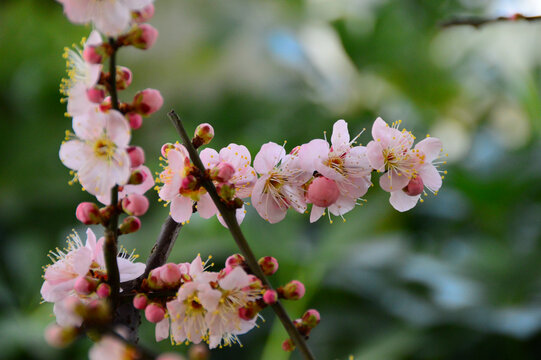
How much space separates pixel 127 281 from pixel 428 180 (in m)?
0.27

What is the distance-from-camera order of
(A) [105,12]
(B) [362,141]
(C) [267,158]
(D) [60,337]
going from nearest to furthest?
(D) [60,337] < (A) [105,12] < (C) [267,158] < (B) [362,141]

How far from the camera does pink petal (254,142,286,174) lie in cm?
46

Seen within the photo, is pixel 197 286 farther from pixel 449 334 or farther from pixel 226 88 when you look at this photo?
pixel 226 88

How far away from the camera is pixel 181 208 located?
1.40ft

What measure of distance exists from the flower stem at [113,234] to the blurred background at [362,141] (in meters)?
0.53

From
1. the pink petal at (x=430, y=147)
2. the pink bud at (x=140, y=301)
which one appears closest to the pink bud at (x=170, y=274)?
the pink bud at (x=140, y=301)

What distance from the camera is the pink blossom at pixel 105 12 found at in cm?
35

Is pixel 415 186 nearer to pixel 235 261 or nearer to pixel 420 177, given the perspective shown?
pixel 420 177

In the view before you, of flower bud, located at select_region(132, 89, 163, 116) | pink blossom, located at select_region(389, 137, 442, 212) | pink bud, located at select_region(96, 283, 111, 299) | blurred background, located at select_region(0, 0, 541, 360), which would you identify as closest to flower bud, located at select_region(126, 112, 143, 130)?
flower bud, located at select_region(132, 89, 163, 116)

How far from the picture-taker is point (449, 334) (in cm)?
121

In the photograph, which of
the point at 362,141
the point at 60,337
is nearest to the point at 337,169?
the point at 60,337

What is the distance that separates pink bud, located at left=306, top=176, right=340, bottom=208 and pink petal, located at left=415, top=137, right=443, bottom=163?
10 cm

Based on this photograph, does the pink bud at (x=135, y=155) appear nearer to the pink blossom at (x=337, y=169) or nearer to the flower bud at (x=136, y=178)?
the flower bud at (x=136, y=178)

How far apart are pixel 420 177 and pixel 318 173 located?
0.09m
